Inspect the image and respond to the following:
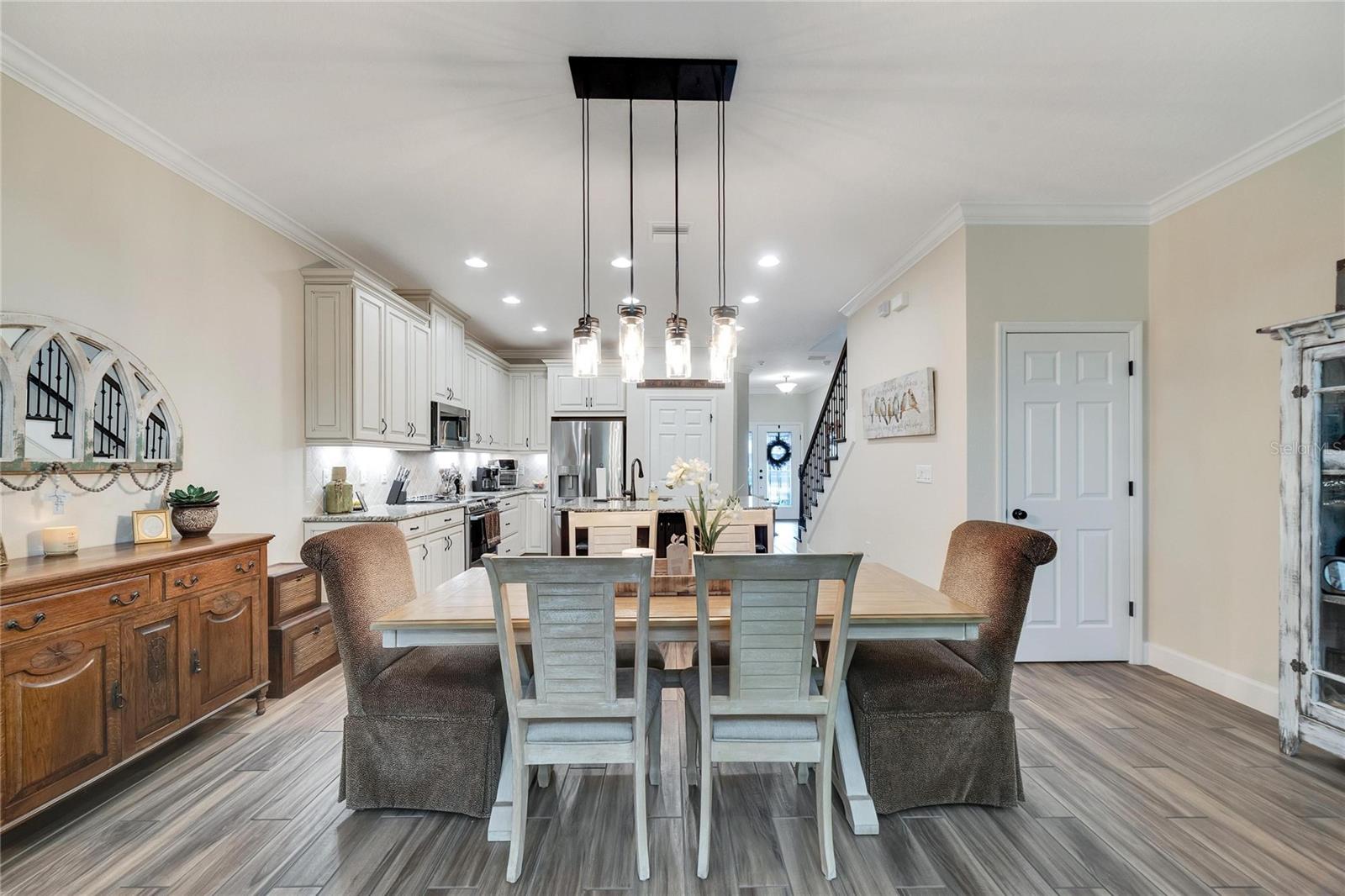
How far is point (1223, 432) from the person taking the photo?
308 centimetres

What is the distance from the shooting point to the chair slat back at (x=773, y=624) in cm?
167

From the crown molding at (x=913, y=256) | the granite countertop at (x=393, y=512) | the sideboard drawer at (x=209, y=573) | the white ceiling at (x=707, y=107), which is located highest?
the white ceiling at (x=707, y=107)

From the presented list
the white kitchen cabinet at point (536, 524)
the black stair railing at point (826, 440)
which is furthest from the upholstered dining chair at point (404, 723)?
the white kitchen cabinet at point (536, 524)

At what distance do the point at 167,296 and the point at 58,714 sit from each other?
188 cm

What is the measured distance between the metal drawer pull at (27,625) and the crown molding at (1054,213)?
4.47 m

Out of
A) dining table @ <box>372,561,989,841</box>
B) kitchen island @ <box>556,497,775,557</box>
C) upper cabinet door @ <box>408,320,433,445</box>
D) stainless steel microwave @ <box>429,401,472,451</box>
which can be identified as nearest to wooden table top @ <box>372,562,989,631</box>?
dining table @ <box>372,561,989,841</box>

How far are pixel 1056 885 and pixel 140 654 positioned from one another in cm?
323

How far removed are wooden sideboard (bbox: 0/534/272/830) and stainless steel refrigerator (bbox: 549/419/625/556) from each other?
4.22m

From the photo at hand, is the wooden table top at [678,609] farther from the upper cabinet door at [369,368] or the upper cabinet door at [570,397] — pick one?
the upper cabinet door at [570,397]

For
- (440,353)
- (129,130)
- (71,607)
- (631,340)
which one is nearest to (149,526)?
(71,607)

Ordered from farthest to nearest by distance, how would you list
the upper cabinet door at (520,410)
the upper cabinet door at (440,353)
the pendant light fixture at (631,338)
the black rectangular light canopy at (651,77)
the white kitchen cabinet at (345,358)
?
the upper cabinet door at (520,410) < the upper cabinet door at (440,353) < the white kitchen cabinet at (345,358) < the pendant light fixture at (631,338) < the black rectangular light canopy at (651,77)

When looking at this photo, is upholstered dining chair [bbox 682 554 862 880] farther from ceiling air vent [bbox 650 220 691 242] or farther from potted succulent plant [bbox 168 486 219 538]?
ceiling air vent [bbox 650 220 691 242]

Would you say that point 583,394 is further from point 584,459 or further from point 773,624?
point 773,624

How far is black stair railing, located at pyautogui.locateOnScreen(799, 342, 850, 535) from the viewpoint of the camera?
6.31 metres
